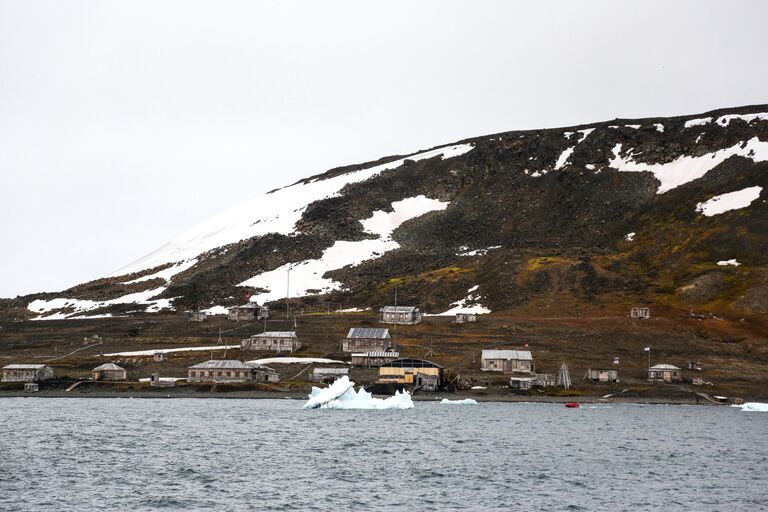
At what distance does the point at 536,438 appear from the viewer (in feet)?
283

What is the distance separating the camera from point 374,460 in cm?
7050

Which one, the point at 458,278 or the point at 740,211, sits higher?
the point at 740,211

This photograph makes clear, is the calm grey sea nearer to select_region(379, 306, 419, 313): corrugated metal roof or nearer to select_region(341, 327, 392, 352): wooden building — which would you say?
select_region(341, 327, 392, 352): wooden building

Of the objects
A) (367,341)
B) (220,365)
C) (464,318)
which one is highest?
(464,318)

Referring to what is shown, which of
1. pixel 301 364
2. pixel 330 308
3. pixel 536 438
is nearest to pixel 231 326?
pixel 330 308

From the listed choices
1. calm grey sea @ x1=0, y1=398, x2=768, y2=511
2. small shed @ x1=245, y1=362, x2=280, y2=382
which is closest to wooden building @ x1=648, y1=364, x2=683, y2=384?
calm grey sea @ x1=0, y1=398, x2=768, y2=511

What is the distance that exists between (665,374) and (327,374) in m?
46.1

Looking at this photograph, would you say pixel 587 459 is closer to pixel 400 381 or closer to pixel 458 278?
pixel 400 381

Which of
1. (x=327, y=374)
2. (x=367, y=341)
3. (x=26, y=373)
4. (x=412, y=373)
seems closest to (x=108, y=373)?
(x=26, y=373)

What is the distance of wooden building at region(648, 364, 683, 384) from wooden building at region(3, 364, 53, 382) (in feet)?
274

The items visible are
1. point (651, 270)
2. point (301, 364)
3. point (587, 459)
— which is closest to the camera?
point (587, 459)

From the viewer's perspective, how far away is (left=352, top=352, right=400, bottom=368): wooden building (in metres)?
141

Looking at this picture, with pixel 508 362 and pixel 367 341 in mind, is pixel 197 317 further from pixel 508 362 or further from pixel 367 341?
pixel 508 362

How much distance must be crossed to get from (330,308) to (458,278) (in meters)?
26.2
